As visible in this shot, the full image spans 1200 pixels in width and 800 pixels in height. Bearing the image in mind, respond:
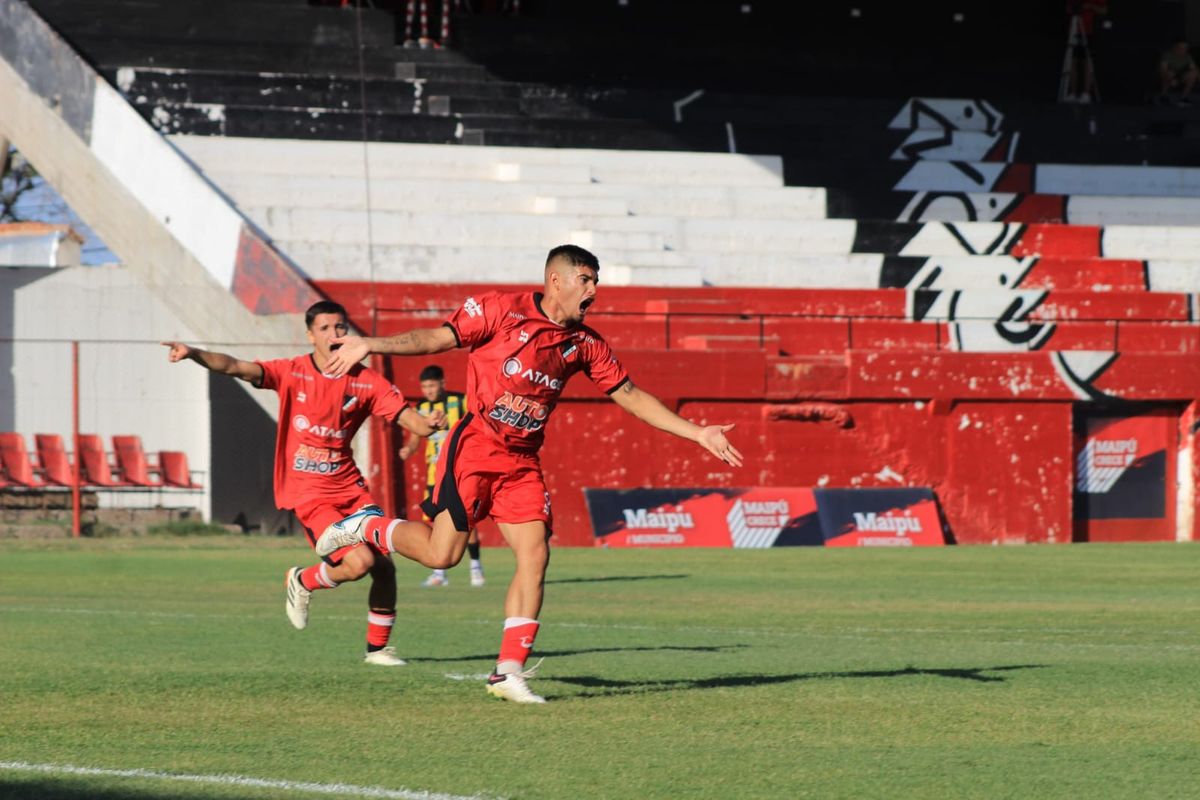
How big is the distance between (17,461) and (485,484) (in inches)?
830

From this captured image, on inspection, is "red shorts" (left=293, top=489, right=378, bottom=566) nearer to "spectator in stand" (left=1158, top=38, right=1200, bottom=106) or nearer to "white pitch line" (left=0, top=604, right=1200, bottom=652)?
"white pitch line" (left=0, top=604, right=1200, bottom=652)

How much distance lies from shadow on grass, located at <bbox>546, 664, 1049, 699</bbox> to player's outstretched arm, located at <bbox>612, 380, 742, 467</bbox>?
120cm

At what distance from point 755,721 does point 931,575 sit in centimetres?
1254

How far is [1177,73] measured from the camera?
40250 mm

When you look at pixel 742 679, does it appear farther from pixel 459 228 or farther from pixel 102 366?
pixel 102 366

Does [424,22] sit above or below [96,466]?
above

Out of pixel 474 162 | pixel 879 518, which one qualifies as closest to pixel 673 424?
pixel 879 518

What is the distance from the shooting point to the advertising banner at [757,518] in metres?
26.3

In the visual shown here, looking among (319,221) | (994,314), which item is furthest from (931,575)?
(319,221)

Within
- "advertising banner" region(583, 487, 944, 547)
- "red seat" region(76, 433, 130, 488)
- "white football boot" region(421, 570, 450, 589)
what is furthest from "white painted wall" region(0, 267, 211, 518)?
"white football boot" region(421, 570, 450, 589)

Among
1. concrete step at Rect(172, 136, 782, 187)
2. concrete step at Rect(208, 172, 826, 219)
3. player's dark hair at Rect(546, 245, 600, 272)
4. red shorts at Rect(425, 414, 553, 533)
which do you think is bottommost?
red shorts at Rect(425, 414, 553, 533)

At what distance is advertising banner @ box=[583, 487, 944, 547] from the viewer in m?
26.3

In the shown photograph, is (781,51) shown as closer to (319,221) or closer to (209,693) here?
(319,221)

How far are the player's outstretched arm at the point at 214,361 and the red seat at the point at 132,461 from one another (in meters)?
19.3
